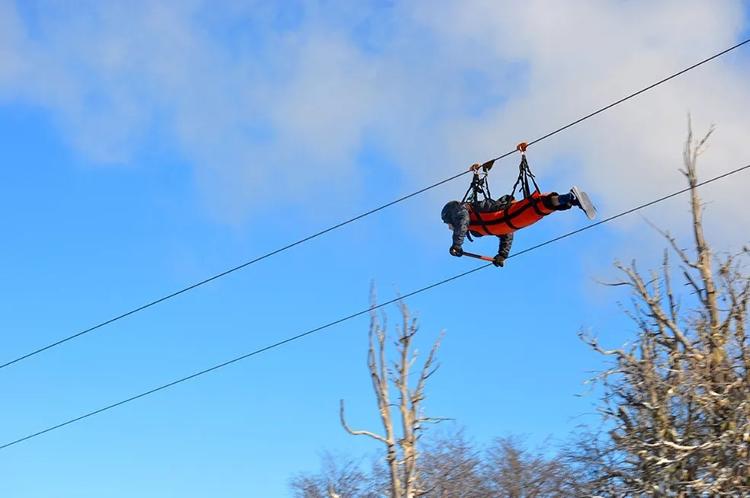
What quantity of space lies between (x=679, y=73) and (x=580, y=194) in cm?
168

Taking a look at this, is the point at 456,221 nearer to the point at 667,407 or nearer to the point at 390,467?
the point at 390,467

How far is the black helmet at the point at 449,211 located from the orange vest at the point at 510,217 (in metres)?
0.16

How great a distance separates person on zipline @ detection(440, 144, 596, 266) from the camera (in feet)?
34.9

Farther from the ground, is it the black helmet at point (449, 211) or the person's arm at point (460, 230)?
the black helmet at point (449, 211)

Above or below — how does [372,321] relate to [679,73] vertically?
above

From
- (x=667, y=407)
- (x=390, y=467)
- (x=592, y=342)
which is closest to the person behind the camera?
(x=390, y=467)

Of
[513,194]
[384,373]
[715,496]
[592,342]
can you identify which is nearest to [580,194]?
[513,194]

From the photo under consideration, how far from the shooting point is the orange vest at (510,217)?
1080 centimetres

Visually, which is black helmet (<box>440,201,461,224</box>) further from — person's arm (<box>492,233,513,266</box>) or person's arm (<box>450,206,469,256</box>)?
person's arm (<box>492,233,513,266</box>)

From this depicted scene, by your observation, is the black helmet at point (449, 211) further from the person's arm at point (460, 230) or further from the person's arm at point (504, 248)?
the person's arm at point (504, 248)

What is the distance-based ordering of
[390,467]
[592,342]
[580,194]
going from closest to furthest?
[580,194] < [390,467] < [592,342]

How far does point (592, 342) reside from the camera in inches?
762

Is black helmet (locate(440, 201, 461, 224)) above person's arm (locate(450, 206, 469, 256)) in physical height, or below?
above

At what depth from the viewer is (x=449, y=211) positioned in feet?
38.1
